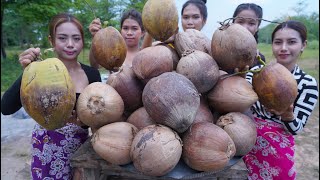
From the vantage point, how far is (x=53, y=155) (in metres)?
2.01

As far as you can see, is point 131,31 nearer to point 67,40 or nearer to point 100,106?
point 67,40

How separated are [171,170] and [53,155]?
101cm

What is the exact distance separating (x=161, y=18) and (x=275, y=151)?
1.22m

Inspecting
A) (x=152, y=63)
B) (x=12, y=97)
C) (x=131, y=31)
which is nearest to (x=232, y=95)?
(x=152, y=63)

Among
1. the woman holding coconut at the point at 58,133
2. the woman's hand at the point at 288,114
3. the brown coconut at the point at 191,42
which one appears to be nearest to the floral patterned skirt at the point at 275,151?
the woman's hand at the point at 288,114

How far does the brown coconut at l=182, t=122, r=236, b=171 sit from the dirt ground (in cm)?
331

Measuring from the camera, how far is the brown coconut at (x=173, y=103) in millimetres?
1371

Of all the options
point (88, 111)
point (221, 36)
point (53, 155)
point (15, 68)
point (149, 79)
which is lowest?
point (15, 68)

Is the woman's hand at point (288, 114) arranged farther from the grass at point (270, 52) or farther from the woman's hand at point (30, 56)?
the grass at point (270, 52)

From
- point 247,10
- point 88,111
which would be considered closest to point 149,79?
point 88,111

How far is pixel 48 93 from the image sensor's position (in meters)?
1.40

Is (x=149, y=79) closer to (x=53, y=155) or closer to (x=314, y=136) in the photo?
(x=53, y=155)

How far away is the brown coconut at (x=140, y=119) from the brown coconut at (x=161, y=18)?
0.55 m

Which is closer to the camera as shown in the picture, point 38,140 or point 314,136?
point 38,140
